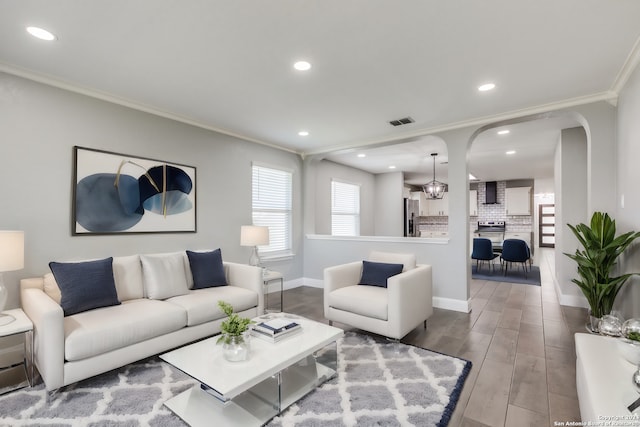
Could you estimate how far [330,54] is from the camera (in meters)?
2.52

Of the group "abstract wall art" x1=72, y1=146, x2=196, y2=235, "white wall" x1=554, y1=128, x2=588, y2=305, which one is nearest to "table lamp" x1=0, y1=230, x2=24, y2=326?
"abstract wall art" x1=72, y1=146, x2=196, y2=235

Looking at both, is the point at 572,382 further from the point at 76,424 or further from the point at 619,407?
the point at 76,424

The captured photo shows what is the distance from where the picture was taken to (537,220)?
12773 mm

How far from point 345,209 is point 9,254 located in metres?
6.17

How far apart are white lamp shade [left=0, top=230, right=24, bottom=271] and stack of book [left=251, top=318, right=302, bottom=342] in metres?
1.82

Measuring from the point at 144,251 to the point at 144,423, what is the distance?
7.08 feet

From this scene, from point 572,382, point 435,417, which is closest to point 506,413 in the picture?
point 435,417

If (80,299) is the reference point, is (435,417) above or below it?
below

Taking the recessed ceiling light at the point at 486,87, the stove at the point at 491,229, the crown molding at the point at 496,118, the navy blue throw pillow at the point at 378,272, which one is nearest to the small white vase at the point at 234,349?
the navy blue throw pillow at the point at 378,272

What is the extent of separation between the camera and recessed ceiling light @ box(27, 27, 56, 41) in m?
2.20

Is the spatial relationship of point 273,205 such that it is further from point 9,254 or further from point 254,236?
point 9,254

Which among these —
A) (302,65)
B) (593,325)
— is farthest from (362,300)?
(593,325)

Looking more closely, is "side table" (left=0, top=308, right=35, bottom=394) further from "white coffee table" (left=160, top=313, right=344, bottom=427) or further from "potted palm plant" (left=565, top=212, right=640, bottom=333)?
"potted palm plant" (left=565, top=212, right=640, bottom=333)

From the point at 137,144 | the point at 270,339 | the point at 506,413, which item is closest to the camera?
the point at 506,413
